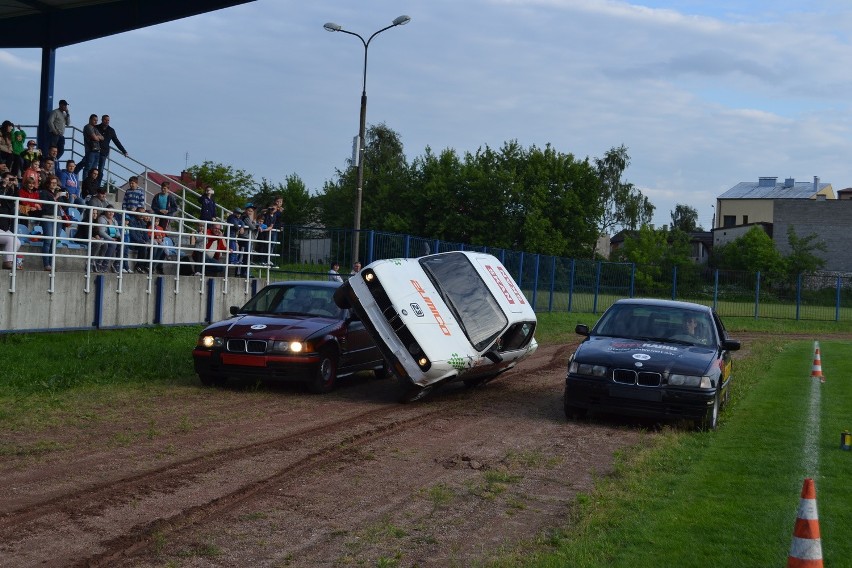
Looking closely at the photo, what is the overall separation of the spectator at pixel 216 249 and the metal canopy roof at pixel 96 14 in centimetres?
518

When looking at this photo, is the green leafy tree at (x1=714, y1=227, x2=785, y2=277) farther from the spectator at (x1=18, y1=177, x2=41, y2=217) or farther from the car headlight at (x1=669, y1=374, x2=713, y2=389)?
the car headlight at (x1=669, y1=374, x2=713, y2=389)

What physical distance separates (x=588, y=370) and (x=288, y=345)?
4190 mm

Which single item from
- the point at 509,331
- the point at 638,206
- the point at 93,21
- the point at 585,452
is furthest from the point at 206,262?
the point at 638,206

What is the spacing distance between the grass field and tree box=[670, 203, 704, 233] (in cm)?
12088

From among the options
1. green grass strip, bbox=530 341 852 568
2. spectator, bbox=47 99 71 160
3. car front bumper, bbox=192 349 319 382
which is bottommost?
green grass strip, bbox=530 341 852 568

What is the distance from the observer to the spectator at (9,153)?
64.9ft

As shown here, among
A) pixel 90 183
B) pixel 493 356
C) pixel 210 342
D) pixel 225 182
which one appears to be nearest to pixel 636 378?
pixel 493 356

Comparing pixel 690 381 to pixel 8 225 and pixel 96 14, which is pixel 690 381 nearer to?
pixel 8 225

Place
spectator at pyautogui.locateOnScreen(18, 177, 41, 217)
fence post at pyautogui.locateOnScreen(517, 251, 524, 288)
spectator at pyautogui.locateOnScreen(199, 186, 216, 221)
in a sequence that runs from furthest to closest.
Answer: fence post at pyautogui.locateOnScreen(517, 251, 524, 288) → spectator at pyautogui.locateOnScreen(199, 186, 216, 221) → spectator at pyautogui.locateOnScreen(18, 177, 41, 217)

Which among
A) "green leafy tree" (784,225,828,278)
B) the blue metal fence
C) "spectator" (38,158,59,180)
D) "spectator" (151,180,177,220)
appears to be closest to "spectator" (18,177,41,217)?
"spectator" (38,158,59,180)

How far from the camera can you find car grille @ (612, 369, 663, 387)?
11.7 metres

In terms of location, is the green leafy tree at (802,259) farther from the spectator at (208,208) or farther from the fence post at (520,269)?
the spectator at (208,208)

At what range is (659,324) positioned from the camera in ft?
44.3

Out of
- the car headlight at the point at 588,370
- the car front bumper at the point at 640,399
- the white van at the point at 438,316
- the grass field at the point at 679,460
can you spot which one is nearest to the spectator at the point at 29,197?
Answer: the grass field at the point at 679,460
